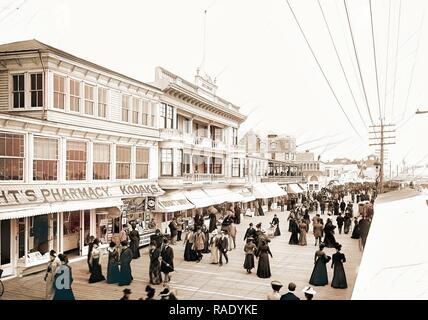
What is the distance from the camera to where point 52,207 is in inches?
484

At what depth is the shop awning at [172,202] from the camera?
1860 cm

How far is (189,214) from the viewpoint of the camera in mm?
23422

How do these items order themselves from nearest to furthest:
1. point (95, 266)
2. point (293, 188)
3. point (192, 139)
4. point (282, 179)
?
point (95, 266) → point (192, 139) → point (282, 179) → point (293, 188)

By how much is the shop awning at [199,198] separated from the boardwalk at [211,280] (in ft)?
18.5

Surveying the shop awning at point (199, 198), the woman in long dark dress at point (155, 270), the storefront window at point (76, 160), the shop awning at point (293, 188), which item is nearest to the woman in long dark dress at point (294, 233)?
the shop awning at point (199, 198)

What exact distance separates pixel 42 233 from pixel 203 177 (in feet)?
40.8

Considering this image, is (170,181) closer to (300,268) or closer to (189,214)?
(189,214)

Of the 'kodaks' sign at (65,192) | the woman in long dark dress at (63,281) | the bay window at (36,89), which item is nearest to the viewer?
the woman in long dark dress at (63,281)

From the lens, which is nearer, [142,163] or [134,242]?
[134,242]

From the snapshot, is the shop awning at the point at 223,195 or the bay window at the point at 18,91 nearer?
the bay window at the point at 18,91

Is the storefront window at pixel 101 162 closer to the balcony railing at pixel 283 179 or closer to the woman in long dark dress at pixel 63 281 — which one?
the woman in long dark dress at pixel 63 281

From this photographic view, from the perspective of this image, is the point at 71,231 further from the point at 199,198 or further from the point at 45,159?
the point at 199,198

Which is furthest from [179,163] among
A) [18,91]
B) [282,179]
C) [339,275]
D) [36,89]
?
[282,179]

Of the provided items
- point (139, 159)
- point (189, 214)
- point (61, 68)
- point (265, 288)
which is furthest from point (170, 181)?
point (265, 288)
